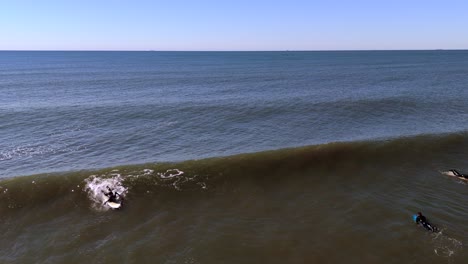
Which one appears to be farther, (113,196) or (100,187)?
(100,187)

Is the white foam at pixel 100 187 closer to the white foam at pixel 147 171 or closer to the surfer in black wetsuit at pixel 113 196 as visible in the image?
the surfer in black wetsuit at pixel 113 196

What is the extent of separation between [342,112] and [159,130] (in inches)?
1251

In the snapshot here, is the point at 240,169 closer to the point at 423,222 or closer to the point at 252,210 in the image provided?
the point at 252,210

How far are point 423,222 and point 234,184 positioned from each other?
16.0 meters

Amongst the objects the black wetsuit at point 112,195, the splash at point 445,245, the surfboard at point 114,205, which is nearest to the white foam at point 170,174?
the black wetsuit at point 112,195

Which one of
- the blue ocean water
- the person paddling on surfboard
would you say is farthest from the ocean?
the person paddling on surfboard

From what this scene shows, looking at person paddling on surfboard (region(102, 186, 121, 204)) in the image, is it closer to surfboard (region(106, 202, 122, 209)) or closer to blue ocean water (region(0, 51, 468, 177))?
surfboard (region(106, 202, 122, 209))

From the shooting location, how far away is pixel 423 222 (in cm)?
2367

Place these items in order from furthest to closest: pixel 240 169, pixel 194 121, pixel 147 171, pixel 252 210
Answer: pixel 194 121 < pixel 240 169 < pixel 147 171 < pixel 252 210

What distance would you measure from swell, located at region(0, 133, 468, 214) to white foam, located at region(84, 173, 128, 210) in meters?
0.19

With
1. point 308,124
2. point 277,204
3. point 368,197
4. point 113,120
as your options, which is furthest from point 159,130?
point 368,197

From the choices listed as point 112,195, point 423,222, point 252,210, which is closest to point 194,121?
point 112,195

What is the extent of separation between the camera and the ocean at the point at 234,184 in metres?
22.4

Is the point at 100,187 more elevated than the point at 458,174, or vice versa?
the point at 458,174
